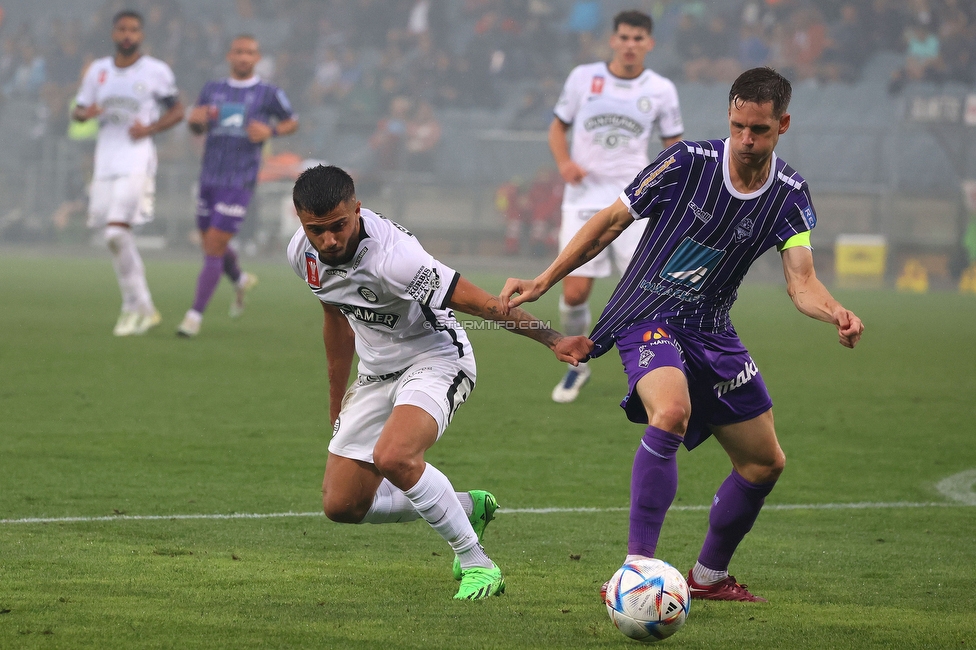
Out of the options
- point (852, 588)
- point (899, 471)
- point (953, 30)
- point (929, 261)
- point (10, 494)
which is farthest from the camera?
point (953, 30)

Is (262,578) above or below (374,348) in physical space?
below

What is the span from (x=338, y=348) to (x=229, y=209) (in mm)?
7178

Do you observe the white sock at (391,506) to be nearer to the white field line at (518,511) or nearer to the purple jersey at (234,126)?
the white field line at (518,511)

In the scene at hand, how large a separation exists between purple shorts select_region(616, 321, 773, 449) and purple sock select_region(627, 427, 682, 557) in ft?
1.04

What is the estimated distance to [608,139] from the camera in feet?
32.1

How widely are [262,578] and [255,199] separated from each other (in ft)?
61.4

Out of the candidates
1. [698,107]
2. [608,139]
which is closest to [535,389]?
[608,139]

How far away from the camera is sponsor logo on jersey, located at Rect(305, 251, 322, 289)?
186 inches

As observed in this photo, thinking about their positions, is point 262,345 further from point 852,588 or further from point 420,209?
point 420,209

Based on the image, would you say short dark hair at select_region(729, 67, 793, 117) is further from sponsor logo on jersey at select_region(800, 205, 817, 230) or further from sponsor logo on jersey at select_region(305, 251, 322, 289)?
sponsor logo on jersey at select_region(305, 251, 322, 289)

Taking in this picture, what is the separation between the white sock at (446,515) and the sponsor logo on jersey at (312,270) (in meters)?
0.81

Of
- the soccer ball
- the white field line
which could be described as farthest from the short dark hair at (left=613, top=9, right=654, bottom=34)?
the soccer ball

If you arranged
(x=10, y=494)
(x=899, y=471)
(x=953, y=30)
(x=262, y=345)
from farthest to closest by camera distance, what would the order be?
(x=953, y=30)
(x=262, y=345)
(x=899, y=471)
(x=10, y=494)

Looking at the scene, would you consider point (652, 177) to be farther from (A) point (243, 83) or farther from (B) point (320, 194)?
(A) point (243, 83)
